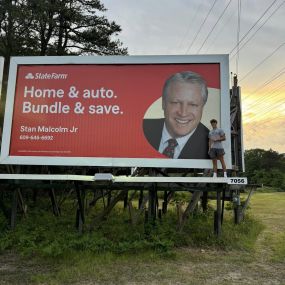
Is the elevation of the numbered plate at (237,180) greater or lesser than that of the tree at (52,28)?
lesser

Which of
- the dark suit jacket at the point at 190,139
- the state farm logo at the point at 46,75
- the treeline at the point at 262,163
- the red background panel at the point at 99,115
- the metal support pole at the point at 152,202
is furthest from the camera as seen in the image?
the treeline at the point at 262,163

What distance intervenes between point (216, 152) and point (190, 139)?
2.77ft

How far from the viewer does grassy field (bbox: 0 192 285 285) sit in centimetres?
788

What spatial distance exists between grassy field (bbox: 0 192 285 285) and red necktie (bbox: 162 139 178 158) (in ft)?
8.29

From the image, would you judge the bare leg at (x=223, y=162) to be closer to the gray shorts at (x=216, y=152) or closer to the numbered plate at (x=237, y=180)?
the gray shorts at (x=216, y=152)

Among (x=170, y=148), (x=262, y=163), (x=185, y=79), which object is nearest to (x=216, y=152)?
(x=170, y=148)

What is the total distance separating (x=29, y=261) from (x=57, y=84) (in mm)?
4780

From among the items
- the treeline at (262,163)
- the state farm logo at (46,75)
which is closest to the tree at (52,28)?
the state farm logo at (46,75)

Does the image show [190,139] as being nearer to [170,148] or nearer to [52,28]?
[170,148]

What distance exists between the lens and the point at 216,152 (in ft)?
33.1

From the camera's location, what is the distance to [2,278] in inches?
312

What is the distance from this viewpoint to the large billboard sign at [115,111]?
10.5 m

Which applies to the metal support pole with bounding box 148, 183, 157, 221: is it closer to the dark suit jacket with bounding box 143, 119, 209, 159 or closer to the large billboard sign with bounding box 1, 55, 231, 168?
the large billboard sign with bounding box 1, 55, 231, 168

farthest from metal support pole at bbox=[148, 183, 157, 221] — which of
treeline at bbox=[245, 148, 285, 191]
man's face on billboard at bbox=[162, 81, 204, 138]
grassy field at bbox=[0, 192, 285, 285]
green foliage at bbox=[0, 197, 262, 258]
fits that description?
treeline at bbox=[245, 148, 285, 191]
